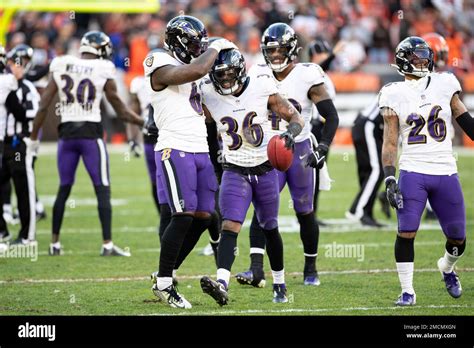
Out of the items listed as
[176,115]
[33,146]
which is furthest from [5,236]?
[176,115]

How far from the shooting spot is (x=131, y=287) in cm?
761

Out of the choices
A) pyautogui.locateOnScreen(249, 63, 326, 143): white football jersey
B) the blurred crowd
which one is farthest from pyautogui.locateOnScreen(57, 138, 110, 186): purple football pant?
the blurred crowd

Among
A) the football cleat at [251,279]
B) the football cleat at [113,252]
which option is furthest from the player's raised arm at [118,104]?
the football cleat at [251,279]

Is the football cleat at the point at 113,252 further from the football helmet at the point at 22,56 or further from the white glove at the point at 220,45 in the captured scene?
the white glove at the point at 220,45

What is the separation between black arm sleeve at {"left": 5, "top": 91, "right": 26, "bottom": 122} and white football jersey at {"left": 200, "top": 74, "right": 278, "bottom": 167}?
3354 mm

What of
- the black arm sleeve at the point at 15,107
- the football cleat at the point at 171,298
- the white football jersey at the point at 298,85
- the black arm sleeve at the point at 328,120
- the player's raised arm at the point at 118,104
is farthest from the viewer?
the black arm sleeve at the point at 15,107

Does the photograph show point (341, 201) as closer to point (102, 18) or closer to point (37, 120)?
point (37, 120)

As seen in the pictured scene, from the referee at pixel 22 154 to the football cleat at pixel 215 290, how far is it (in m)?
3.92

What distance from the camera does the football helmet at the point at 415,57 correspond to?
678cm

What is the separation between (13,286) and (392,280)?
2.95m

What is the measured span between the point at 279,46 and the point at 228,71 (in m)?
0.89

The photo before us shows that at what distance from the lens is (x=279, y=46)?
7.46 meters

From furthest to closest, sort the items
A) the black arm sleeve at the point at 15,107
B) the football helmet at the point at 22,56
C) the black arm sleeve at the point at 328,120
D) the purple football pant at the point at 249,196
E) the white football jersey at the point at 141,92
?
the white football jersey at the point at 141,92 < the football helmet at the point at 22,56 < the black arm sleeve at the point at 15,107 < the black arm sleeve at the point at 328,120 < the purple football pant at the point at 249,196
